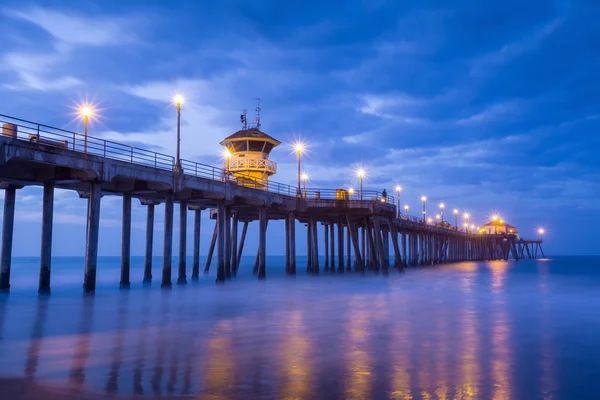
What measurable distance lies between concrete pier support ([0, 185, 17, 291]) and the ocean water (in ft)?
6.38

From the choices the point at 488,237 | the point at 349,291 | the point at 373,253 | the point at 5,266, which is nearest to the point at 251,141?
the point at 373,253

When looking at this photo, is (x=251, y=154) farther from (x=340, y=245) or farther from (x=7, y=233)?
(x=7, y=233)

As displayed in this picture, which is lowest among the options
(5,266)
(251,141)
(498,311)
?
(498,311)

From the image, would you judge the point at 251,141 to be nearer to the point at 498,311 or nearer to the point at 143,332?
the point at 498,311

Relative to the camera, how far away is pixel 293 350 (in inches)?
463

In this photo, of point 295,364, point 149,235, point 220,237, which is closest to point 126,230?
point 149,235

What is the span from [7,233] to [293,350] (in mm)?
17147

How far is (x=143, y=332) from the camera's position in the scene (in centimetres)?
1427

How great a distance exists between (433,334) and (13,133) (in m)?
15.4

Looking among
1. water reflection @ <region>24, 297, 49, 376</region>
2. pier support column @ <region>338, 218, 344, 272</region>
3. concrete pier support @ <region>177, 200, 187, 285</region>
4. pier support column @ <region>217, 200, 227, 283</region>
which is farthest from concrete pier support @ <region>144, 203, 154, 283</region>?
pier support column @ <region>338, 218, 344, 272</region>

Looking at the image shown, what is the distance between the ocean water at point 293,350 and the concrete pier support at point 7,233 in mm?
1943

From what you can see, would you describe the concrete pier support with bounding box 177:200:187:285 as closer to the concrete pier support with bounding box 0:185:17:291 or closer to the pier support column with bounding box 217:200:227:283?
the pier support column with bounding box 217:200:227:283

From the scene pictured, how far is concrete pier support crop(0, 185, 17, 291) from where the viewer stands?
23047 millimetres

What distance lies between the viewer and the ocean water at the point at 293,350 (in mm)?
8562
